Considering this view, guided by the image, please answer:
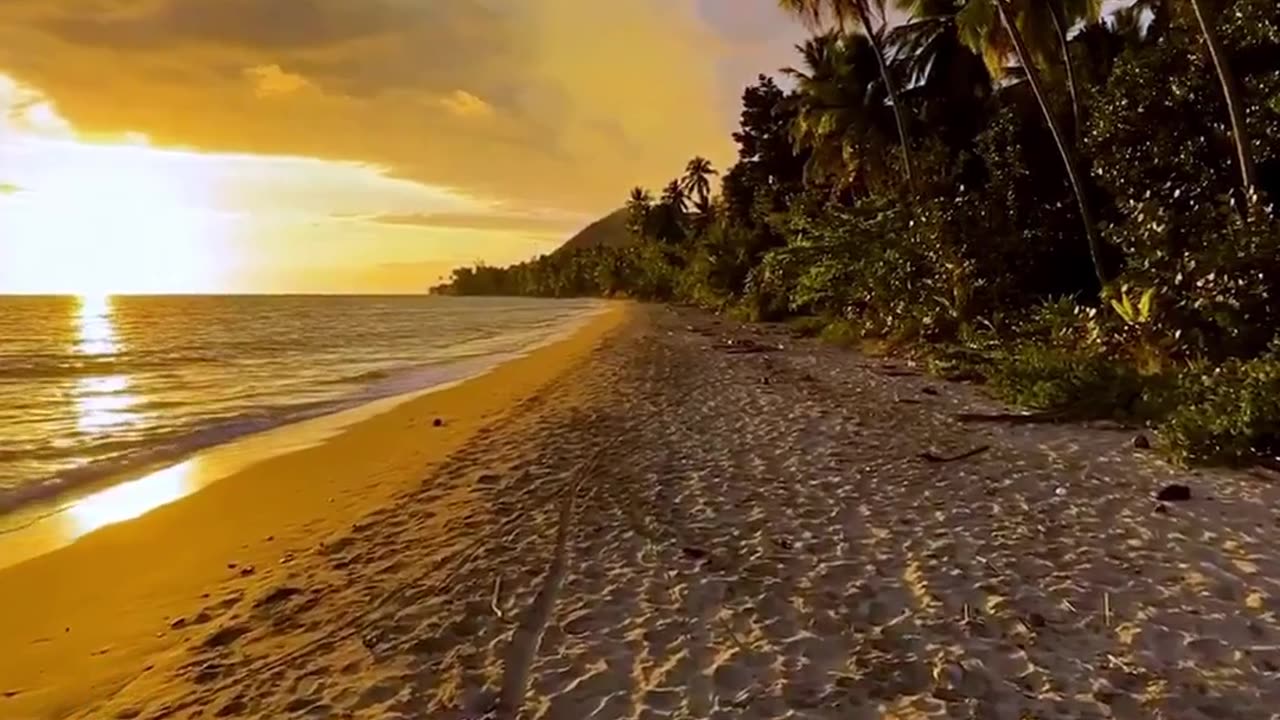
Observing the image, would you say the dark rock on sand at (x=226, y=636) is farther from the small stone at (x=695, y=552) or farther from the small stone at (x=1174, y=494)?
the small stone at (x=1174, y=494)

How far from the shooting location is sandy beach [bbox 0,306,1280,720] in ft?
12.8

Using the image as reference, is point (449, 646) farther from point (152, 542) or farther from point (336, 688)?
point (152, 542)

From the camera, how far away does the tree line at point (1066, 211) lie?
10.2m

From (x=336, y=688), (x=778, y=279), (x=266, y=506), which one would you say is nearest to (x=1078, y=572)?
(x=336, y=688)

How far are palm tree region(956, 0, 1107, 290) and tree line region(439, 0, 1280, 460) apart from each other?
56mm

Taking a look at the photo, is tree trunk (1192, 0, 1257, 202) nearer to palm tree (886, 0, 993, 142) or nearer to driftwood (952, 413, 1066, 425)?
driftwood (952, 413, 1066, 425)

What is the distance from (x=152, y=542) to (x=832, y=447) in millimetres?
6299

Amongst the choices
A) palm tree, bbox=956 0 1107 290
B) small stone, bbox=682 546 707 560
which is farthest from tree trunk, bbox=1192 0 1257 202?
small stone, bbox=682 546 707 560

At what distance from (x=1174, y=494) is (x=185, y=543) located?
790 cm

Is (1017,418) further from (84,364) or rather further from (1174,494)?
(84,364)

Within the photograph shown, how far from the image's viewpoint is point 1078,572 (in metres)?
5.08

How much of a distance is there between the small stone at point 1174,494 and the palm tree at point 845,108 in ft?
74.6

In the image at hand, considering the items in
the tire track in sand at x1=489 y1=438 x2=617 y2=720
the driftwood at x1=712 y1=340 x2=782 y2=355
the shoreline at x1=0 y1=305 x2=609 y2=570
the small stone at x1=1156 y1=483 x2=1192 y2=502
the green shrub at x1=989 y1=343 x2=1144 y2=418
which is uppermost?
the green shrub at x1=989 y1=343 x2=1144 y2=418

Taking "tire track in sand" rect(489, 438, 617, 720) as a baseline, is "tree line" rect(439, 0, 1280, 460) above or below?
above
